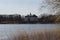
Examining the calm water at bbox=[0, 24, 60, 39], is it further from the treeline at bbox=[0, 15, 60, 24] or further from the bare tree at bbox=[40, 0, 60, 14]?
the bare tree at bbox=[40, 0, 60, 14]

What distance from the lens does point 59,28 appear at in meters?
2.49

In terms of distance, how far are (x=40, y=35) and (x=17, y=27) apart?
0.44 metres

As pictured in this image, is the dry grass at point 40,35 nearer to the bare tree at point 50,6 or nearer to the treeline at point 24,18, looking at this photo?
the treeline at point 24,18

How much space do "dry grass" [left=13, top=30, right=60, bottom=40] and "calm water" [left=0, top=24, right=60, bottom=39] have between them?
0.09 m

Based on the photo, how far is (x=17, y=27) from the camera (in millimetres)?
2408

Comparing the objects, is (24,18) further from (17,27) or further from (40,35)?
(40,35)

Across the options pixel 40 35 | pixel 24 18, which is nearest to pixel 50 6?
pixel 24 18

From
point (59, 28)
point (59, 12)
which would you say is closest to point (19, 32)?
point (59, 28)

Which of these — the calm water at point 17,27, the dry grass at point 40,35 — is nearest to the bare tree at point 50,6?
the calm water at point 17,27

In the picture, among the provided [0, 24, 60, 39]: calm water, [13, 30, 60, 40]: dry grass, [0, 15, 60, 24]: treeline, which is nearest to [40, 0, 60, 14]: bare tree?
[0, 15, 60, 24]: treeline

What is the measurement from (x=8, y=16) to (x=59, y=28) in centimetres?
100

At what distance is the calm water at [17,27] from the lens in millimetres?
2309

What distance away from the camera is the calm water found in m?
2.31

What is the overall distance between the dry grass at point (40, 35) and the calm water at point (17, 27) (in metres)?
0.09
